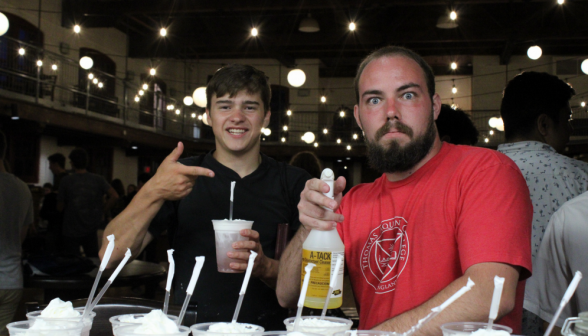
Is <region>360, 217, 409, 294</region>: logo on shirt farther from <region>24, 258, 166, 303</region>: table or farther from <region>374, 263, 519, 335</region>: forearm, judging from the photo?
<region>24, 258, 166, 303</region>: table

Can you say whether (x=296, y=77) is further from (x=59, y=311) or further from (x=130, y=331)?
(x=130, y=331)

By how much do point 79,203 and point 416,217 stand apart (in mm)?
5091

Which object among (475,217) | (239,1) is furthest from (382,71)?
(239,1)

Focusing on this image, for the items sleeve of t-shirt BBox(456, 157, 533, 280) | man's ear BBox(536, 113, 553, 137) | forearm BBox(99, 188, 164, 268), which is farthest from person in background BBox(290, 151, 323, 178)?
sleeve of t-shirt BBox(456, 157, 533, 280)

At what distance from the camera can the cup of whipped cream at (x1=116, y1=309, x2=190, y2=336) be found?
1057 millimetres

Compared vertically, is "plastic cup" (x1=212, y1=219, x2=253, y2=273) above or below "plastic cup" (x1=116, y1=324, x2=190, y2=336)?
above

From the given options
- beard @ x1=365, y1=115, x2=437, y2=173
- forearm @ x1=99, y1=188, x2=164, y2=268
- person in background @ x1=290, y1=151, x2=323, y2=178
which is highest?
person in background @ x1=290, y1=151, x2=323, y2=178

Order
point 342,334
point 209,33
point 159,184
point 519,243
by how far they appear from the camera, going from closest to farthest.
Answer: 1. point 342,334
2. point 519,243
3. point 159,184
4. point 209,33

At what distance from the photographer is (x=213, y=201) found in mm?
2197

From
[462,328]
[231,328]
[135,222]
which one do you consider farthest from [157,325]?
[135,222]

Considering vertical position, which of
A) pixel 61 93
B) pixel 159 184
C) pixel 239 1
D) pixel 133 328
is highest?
pixel 239 1

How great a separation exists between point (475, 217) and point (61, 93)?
13.0 metres

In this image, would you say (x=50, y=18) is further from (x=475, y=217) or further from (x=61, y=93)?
(x=475, y=217)

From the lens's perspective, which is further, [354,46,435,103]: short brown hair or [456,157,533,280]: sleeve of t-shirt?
[354,46,435,103]: short brown hair
